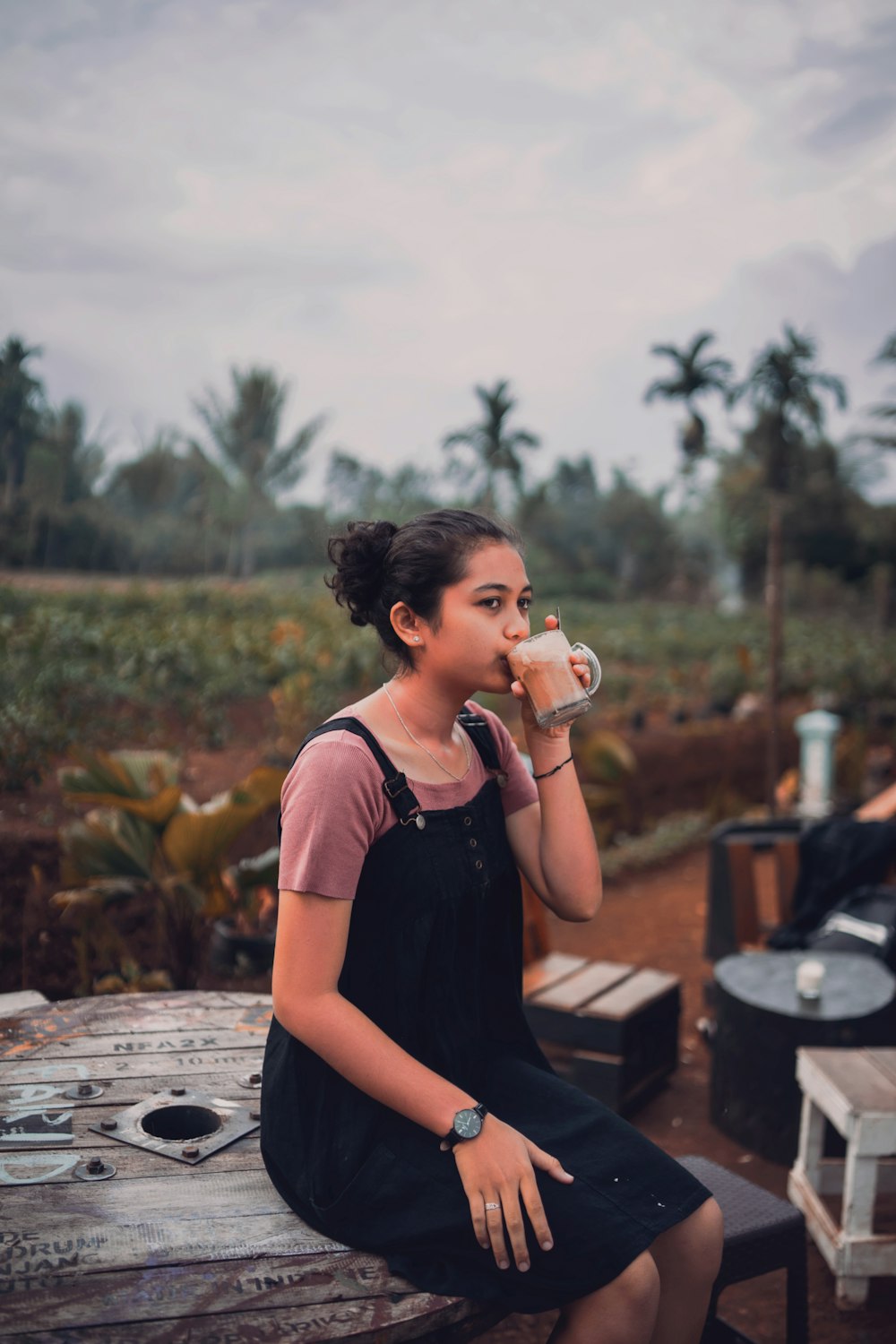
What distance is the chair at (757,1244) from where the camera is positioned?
184 centimetres

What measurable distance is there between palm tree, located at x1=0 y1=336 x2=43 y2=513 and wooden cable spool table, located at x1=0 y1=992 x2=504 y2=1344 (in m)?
2.70

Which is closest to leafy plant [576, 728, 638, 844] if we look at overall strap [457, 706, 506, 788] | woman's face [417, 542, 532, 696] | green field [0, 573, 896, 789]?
green field [0, 573, 896, 789]

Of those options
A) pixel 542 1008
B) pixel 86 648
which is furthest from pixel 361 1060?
pixel 86 648

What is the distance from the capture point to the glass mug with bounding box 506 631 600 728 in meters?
1.59

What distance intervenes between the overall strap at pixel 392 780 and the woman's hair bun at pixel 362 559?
225mm

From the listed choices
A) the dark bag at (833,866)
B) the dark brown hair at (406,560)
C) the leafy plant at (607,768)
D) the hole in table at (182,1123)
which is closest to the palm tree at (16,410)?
the dark brown hair at (406,560)

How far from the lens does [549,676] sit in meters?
1.59

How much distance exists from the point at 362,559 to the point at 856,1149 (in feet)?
5.82

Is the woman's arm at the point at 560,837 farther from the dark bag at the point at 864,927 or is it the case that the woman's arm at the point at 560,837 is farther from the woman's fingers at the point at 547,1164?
the dark bag at the point at 864,927

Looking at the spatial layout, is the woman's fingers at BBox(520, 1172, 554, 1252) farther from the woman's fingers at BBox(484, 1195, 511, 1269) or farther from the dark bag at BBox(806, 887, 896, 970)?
the dark bag at BBox(806, 887, 896, 970)

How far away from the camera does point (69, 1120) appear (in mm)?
1602

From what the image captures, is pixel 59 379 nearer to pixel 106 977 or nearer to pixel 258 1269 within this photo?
pixel 106 977

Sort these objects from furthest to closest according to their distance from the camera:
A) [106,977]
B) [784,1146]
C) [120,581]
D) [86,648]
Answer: [120,581] → [86,648] → [106,977] → [784,1146]

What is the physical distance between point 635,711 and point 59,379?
6.28 meters
